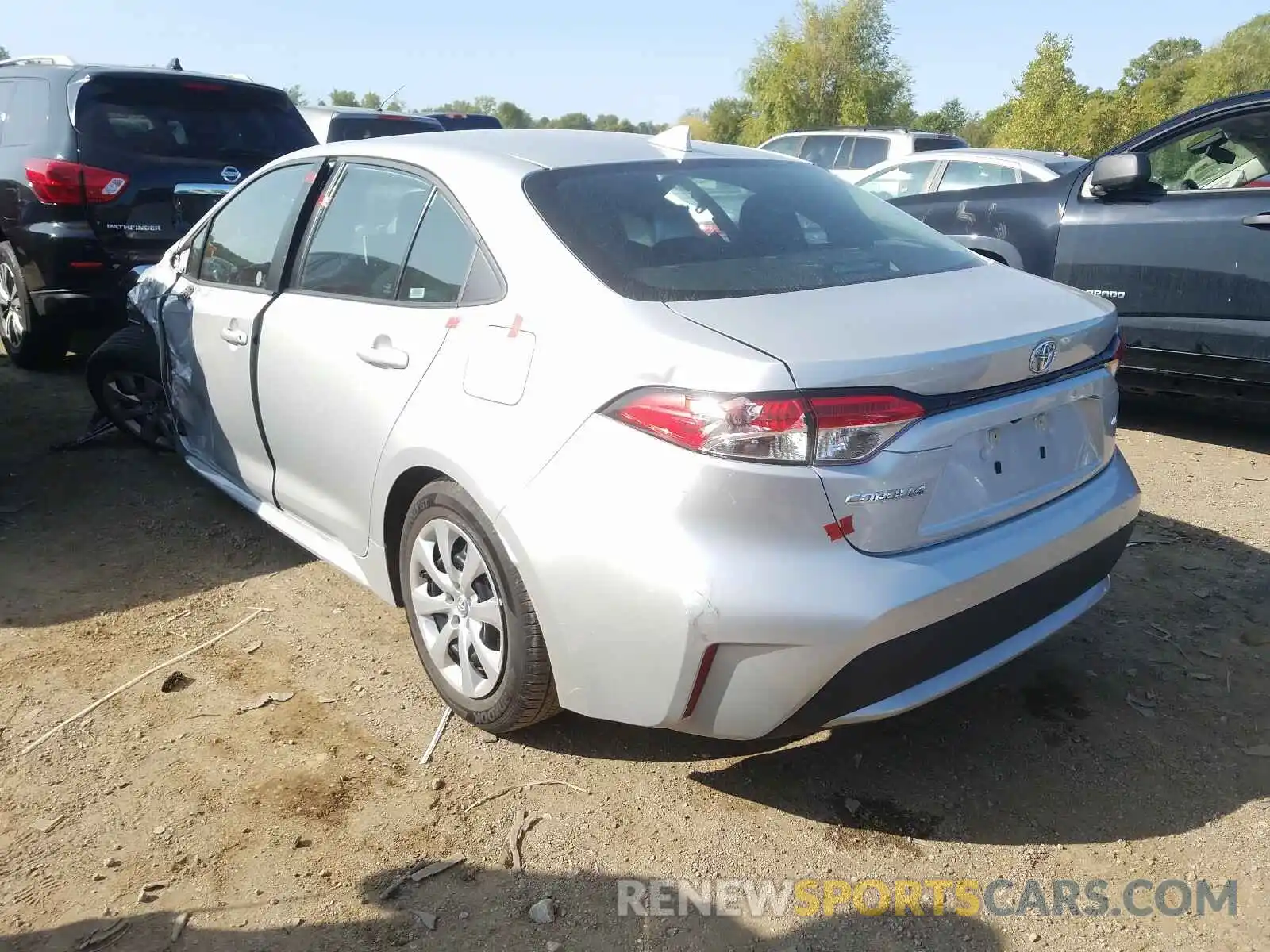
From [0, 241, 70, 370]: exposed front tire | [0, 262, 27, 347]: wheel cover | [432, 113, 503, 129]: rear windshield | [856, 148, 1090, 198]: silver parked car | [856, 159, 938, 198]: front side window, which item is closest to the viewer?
[0, 241, 70, 370]: exposed front tire

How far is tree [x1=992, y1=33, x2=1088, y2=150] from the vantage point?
2658 cm

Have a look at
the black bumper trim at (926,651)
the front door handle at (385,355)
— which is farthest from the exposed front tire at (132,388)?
the black bumper trim at (926,651)

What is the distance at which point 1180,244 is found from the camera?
5062mm

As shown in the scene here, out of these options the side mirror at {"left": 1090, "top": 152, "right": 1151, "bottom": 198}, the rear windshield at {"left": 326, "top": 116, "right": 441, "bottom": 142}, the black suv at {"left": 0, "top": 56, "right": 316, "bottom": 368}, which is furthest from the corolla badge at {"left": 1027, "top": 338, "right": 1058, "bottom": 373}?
the rear windshield at {"left": 326, "top": 116, "right": 441, "bottom": 142}

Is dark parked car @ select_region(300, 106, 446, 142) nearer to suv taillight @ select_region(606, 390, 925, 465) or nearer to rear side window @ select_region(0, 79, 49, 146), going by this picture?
rear side window @ select_region(0, 79, 49, 146)

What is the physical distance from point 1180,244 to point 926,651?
367cm

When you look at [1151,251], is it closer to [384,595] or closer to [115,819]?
[384,595]

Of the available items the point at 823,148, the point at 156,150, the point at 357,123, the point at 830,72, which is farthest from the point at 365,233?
the point at 830,72

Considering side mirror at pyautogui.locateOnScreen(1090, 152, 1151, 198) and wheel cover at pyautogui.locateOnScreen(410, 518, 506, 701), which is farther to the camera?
side mirror at pyautogui.locateOnScreen(1090, 152, 1151, 198)

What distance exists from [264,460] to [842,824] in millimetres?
2358

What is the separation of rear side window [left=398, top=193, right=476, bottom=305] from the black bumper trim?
1.42 metres

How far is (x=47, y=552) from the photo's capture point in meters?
4.21

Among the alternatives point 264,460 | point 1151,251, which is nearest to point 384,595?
point 264,460

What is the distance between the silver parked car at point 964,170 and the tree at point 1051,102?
63.2ft
